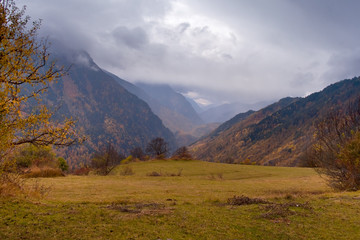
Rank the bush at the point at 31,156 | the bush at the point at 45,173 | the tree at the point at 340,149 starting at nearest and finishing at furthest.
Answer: the bush at the point at 31,156 → the tree at the point at 340,149 → the bush at the point at 45,173

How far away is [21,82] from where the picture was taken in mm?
11234

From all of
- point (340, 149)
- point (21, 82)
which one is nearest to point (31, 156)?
point (21, 82)

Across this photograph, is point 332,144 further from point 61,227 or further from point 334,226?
point 61,227

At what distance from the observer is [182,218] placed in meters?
11.7

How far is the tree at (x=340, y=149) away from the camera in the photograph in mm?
23489

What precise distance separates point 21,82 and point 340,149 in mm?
28409

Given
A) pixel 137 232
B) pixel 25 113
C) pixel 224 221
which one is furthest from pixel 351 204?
pixel 25 113

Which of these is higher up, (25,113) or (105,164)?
(25,113)

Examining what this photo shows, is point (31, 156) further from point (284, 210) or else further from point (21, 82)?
point (284, 210)

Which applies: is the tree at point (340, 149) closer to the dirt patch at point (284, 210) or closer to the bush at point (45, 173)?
the dirt patch at point (284, 210)

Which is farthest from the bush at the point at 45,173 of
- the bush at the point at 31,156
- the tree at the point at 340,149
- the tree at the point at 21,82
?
the tree at the point at 340,149

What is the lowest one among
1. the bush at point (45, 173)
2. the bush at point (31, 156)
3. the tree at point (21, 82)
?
the bush at point (45, 173)

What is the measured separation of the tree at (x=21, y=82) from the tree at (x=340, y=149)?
80.5ft

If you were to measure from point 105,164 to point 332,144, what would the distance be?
5852cm
